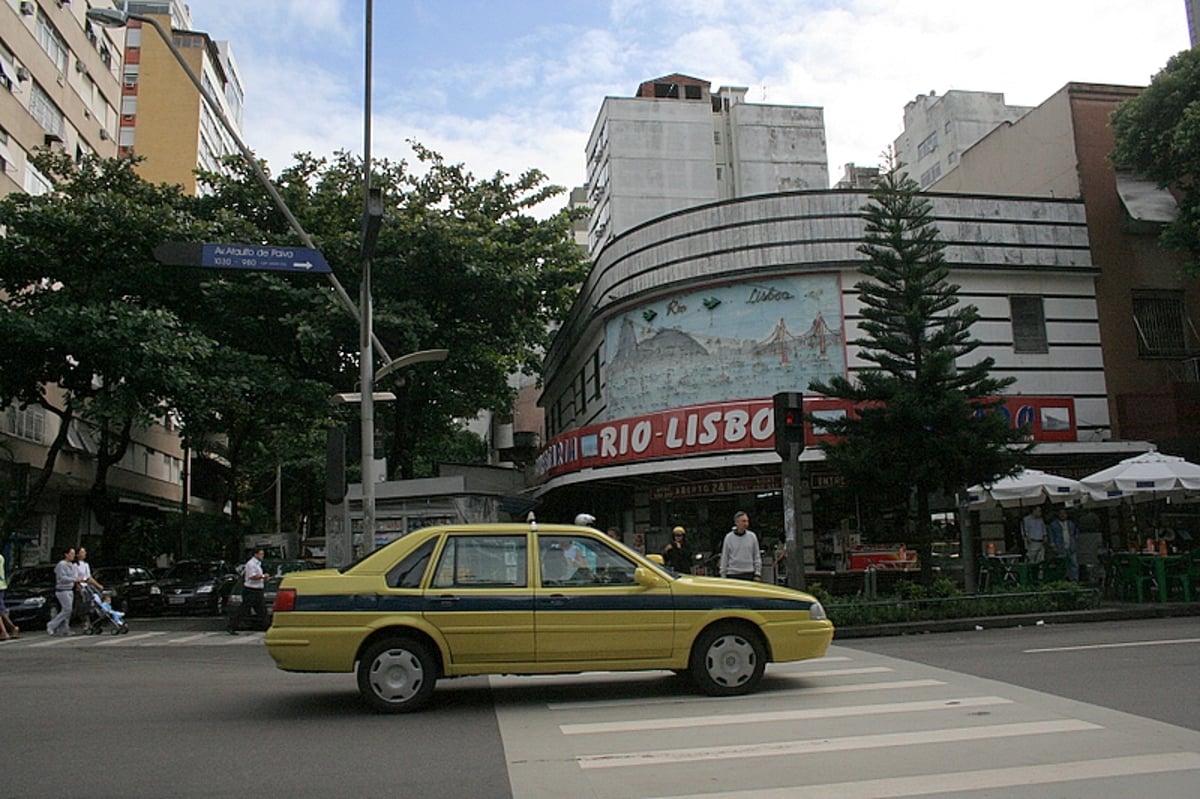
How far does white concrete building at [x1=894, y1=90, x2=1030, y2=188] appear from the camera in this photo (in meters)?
59.9

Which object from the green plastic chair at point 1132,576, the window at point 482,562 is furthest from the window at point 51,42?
the green plastic chair at point 1132,576

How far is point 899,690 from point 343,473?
8.16 metres

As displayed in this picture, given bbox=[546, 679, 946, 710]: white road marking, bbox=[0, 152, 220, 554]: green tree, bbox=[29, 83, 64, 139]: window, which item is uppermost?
bbox=[29, 83, 64, 139]: window

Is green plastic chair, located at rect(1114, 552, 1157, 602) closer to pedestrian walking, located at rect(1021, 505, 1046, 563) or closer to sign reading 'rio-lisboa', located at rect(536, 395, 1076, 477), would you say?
pedestrian walking, located at rect(1021, 505, 1046, 563)

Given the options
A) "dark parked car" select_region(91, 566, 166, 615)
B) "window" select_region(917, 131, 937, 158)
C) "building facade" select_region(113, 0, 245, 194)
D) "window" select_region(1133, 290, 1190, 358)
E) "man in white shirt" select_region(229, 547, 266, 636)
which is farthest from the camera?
"window" select_region(917, 131, 937, 158)

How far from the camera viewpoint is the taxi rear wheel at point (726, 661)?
878cm

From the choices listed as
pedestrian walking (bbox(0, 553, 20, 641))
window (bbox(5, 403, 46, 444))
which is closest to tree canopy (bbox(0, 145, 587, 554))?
window (bbox(5, 403, 46, 444))

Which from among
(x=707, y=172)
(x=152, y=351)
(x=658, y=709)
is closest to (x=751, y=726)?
(x=658, y=709)

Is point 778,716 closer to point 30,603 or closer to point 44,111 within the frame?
point 30,603

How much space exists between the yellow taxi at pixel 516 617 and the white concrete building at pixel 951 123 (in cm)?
5473

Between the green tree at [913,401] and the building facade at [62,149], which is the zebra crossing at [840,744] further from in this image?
the building facade at [62,149]

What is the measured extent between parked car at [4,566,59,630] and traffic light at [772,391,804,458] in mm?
16376

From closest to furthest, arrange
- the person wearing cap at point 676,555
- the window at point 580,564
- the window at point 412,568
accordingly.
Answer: the window at point 412,568
the window at point 580,564
the person wearing cap at point 676,555

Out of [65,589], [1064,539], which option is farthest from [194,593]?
[1064,539]
